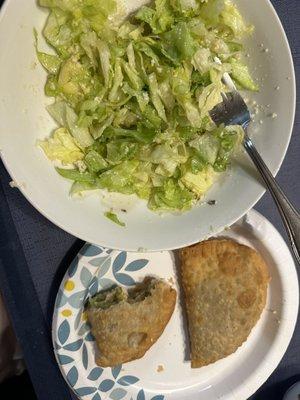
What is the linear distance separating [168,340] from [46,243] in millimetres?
430

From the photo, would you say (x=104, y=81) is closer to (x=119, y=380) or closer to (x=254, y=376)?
(x=119, y=380)

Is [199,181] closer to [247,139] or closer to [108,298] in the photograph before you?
[247,139]

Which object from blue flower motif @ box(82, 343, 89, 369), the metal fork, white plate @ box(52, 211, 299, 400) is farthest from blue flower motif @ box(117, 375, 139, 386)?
the metal fork

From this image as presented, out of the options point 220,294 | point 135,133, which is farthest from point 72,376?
point 135,133

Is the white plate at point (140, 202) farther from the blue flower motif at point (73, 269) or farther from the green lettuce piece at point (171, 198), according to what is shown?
the blue flower motif at point (73, 269)

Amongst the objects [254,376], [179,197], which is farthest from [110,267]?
[254,376]

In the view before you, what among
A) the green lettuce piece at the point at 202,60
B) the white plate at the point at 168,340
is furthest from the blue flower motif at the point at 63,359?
the green lettuce piece at the point at 202,60

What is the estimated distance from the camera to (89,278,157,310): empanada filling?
1461 mm

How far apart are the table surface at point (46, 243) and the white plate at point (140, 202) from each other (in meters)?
0.18

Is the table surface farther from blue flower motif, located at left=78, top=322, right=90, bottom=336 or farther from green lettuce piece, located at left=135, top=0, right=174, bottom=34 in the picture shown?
green lettuce piece, located at left=135, top=0, right=174, bottom=34

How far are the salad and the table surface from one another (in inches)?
8.0

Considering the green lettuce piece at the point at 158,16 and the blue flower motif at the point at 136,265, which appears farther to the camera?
the blue flower motif at the point at 136,265

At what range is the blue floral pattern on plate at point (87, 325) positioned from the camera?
1.42 meters

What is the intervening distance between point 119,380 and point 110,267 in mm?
312
